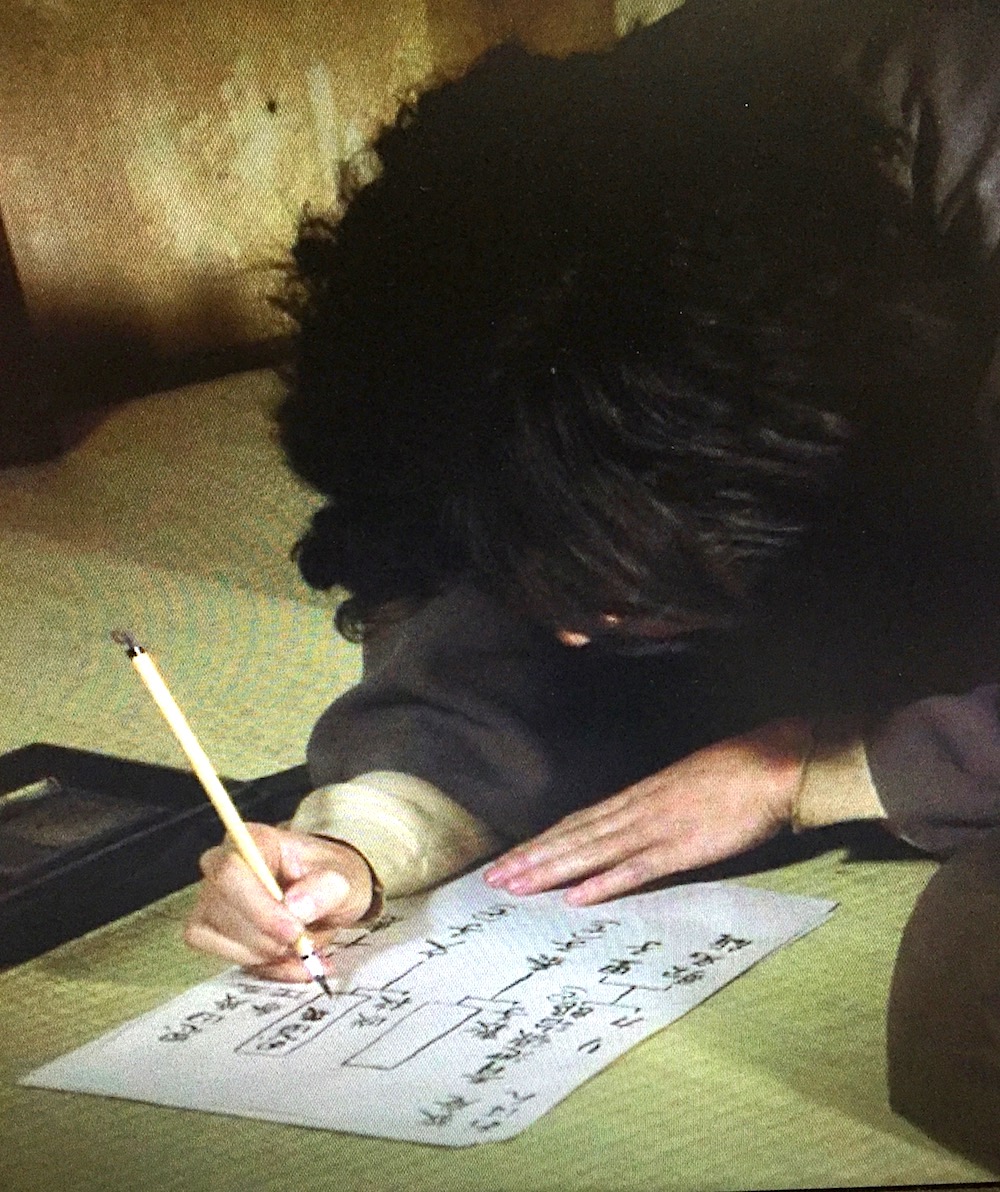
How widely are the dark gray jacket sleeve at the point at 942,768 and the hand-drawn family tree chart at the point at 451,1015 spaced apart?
61mm

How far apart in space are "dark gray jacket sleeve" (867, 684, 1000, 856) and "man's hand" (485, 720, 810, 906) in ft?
0.13

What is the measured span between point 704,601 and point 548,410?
4.5 inches

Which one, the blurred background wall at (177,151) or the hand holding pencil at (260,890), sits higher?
the blurred background wall at (177,151)

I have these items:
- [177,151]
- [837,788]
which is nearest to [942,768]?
[837,788]

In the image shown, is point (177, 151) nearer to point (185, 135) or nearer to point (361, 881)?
point (185, 135)

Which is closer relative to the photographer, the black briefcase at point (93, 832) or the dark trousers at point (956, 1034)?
the dark trousers at point (956, 1034)

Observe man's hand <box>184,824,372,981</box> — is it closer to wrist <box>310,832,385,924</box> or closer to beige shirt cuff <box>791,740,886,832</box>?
wrist <box>310,832,385,924</box>

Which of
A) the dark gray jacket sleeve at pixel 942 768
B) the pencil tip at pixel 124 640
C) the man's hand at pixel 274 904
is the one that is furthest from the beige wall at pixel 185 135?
the dark gray jacket sleeve at pixel 942 768

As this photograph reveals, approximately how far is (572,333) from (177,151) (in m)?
0.19

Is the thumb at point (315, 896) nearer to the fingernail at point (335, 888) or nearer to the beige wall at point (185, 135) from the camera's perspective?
the fingernail at point (335, 888)

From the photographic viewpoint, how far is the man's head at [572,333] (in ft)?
2.41

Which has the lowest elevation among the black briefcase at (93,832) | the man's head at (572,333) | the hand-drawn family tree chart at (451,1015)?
the hand-drawn family tree chart at (451,1015)

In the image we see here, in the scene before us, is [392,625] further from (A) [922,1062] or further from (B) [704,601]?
(A) [922,1062]

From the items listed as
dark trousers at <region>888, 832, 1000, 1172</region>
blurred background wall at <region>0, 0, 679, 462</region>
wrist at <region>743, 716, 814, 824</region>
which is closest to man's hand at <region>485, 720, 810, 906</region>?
wrist at <region>743, 716, 814, 824</region>
